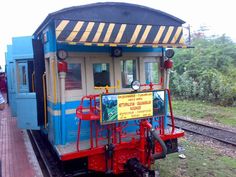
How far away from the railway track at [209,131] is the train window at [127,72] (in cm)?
376

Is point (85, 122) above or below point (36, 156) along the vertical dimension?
above

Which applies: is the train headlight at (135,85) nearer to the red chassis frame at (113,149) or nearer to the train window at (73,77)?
the red chassis frame at (113,149)

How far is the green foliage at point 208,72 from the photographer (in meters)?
13.4

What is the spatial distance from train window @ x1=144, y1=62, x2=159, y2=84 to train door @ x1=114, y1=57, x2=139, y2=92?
0.24 metres

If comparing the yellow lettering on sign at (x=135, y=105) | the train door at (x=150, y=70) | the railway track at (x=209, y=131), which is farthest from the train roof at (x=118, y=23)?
the railway track at (x=209, y=131)

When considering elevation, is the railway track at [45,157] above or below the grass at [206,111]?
below

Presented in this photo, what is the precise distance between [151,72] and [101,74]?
1142 millimetres

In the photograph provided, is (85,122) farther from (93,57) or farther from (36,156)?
(36,156)

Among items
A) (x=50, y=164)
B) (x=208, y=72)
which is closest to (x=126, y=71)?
(x=50, y=164)

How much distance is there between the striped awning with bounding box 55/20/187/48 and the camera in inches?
179

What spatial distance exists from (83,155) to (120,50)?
2086mm

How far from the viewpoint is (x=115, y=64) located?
17.8 feet

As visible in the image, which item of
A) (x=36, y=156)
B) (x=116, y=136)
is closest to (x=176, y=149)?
(x=116, y=136)

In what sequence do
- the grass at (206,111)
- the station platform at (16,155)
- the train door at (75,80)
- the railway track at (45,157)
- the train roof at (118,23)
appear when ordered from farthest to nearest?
the grass at (206,111) < the railway track at (45,157) < the station platform at (16,155) < the train door at (75,80) < the train roof at (118,23)
